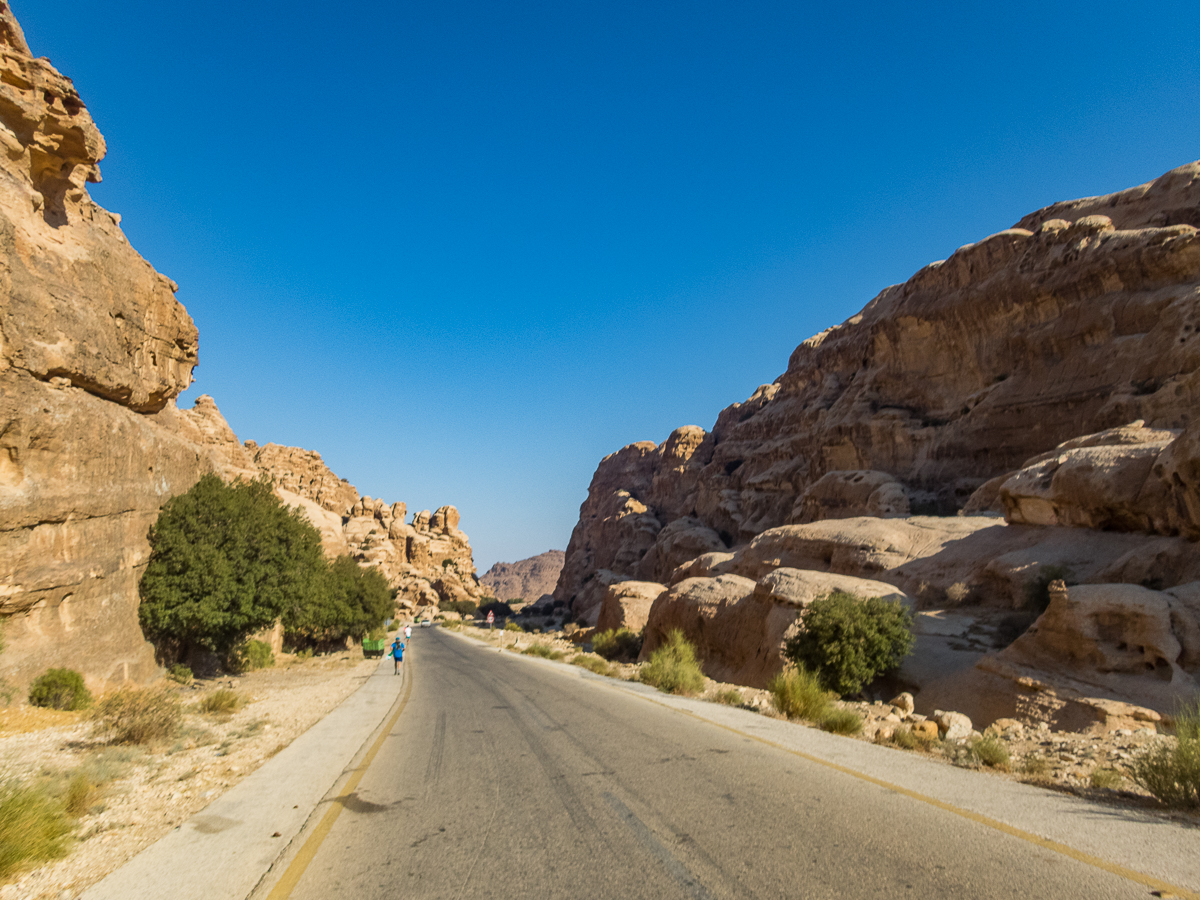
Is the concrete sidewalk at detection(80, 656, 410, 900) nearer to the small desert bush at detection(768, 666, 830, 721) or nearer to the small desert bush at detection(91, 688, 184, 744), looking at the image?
the small desert bush at detection(91, 688, 184, 744)

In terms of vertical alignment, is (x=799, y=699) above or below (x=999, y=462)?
below

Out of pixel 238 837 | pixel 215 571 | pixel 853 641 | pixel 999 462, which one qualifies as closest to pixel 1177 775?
pixel 238 837

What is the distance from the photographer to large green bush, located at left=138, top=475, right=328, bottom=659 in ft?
55.8

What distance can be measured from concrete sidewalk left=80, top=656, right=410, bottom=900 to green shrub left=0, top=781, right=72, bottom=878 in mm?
715

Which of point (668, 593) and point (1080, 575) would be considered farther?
point (668, 593)

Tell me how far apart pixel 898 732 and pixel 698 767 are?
465 cm

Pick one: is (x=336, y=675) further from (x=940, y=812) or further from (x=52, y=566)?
(x=940, y=812)

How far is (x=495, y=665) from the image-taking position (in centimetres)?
2616

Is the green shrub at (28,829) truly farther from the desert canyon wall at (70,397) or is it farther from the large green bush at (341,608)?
the large green bush at (341,608)

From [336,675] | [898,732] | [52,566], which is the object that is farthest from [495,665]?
[898,732]

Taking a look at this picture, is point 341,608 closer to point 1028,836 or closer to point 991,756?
point 991,756

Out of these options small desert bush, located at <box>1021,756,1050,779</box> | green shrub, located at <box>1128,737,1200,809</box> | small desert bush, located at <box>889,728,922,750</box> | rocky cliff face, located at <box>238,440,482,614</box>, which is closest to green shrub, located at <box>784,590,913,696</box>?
small desert bush, located at <box>889,728,922,750</box>

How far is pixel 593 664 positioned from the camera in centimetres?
2562

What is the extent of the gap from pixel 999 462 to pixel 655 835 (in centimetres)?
4621
